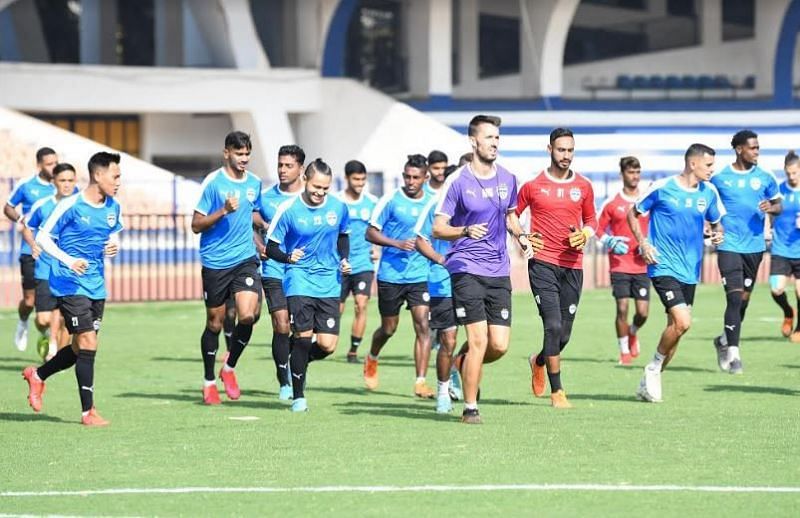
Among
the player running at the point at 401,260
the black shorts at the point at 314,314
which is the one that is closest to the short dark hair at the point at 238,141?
the black shorts at the point at 314,314

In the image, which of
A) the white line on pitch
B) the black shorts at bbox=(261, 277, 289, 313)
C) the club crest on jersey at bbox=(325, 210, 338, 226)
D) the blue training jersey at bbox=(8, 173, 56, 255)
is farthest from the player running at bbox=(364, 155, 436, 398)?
the white line on pitch

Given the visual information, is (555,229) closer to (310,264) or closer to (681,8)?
(310,264)

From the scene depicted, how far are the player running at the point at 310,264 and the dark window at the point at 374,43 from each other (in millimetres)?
39519

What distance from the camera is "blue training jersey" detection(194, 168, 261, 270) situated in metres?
14.3

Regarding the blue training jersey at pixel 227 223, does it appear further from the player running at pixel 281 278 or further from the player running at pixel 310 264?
the player running at pixel 310 264

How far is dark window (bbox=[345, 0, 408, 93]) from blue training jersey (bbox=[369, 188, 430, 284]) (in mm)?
37439

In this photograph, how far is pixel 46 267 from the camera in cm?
1769

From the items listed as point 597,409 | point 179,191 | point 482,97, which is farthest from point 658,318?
point 482,97

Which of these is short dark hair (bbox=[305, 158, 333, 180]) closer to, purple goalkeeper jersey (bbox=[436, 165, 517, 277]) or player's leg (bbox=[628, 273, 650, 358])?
purple goalkeeper jersey (bbox=[436, 165, 517, 277])

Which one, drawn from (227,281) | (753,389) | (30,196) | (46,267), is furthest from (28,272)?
(753,389)

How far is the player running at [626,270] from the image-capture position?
18125 mm

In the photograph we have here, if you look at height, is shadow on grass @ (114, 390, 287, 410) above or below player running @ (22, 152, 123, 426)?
below

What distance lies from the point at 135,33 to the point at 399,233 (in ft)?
123

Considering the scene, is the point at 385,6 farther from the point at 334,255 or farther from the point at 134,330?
the point at 334,255
